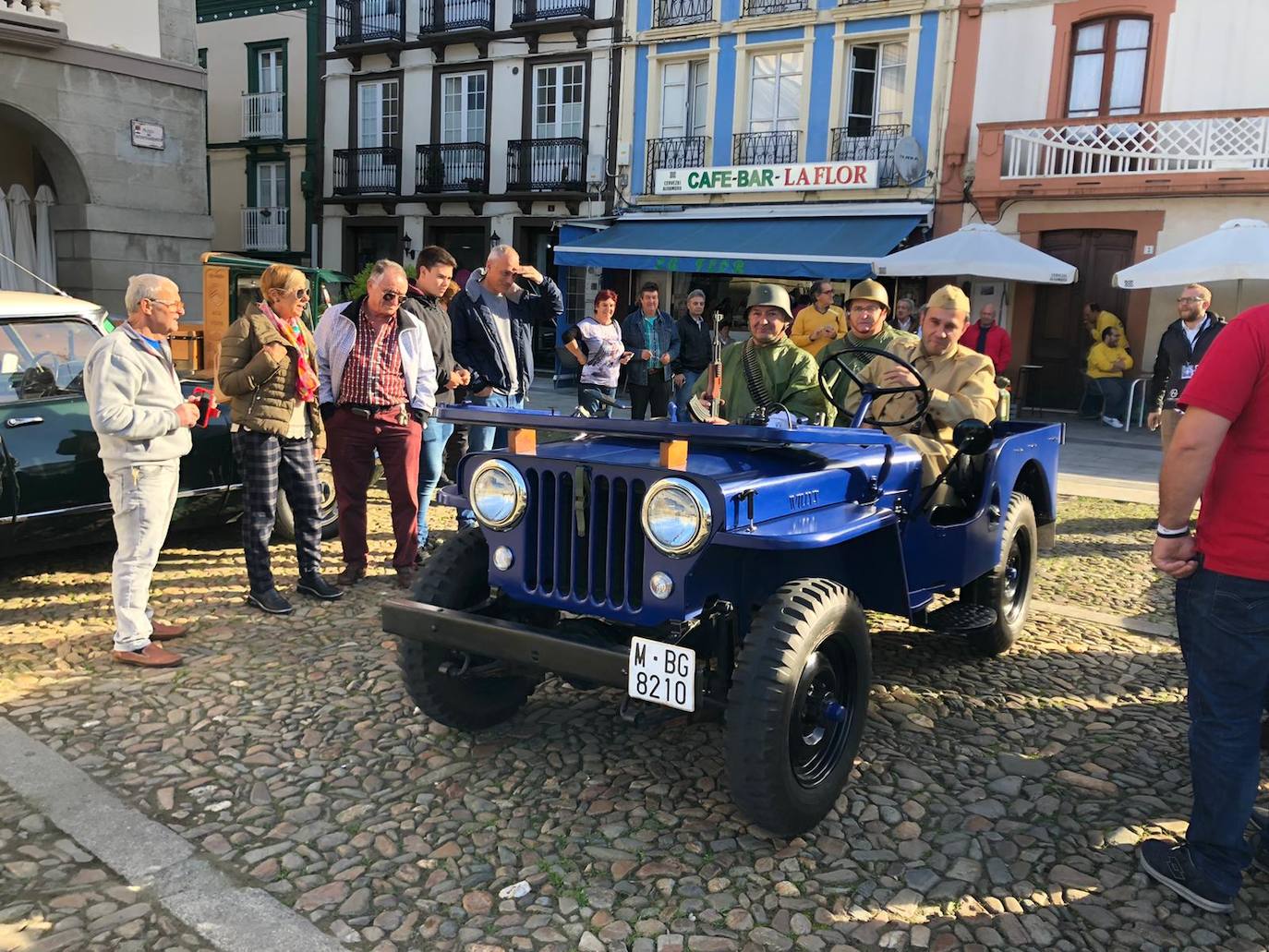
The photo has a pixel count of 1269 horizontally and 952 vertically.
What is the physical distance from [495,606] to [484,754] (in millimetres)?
596

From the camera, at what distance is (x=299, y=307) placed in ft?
17.6

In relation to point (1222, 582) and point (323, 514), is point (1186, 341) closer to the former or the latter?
point (1222, 582)

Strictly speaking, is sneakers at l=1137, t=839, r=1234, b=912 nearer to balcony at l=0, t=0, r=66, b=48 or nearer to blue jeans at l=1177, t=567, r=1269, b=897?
blue jeans at l=1177, t=567, r=1269, b=897

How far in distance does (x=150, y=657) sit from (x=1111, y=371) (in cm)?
1462

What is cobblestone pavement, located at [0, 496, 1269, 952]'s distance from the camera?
2.85m

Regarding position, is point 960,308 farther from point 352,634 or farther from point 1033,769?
point 352,634

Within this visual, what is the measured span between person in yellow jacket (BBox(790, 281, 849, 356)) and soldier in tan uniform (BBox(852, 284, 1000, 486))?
339 cm

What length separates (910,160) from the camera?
17.5 m

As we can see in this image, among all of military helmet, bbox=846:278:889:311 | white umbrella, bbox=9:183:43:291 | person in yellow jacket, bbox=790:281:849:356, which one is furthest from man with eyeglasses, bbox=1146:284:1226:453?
white umbrella, bbox=9:183:43:291

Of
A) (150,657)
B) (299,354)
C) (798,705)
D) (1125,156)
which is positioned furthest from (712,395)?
(1125,156)

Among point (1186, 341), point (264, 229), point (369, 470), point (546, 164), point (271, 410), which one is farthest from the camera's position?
point (264, 229)

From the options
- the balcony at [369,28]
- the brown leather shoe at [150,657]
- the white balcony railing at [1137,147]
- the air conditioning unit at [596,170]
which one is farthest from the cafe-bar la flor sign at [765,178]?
the brown leather shoe at [150,657]

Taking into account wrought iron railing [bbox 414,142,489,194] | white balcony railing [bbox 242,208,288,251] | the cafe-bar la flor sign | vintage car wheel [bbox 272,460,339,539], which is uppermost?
wrought iron railing [bbox 414,142,489,194]

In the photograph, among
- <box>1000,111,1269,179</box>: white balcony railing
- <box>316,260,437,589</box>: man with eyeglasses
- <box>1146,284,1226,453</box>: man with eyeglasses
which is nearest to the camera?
<box>316,260,437,589</box>: man with eyeglasses
